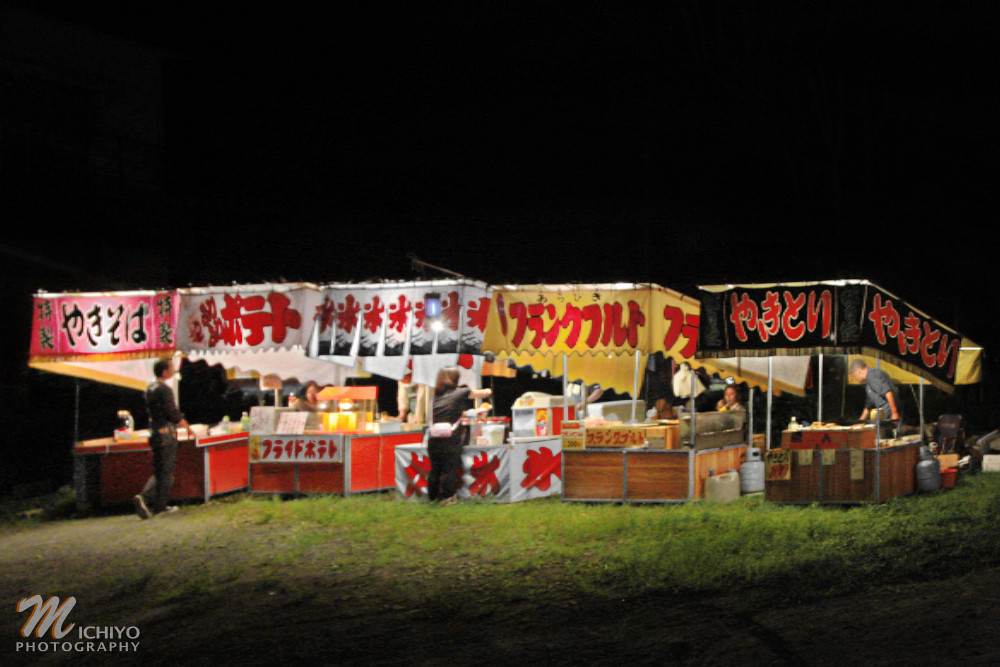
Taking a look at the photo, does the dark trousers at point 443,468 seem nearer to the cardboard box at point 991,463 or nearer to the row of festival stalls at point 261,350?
the row of festival stalls at point 261,350

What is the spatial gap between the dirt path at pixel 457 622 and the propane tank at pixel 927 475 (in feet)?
14.6

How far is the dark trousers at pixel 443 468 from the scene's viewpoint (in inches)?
446

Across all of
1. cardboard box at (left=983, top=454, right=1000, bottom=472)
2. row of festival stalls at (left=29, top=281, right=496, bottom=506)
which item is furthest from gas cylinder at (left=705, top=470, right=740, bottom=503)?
cardboard box at (left=983, top=454, right=1000, bottom=472)

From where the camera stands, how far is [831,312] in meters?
9.73

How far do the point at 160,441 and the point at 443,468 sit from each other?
12.9 ft

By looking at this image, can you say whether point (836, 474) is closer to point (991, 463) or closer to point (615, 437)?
point (615, 437)

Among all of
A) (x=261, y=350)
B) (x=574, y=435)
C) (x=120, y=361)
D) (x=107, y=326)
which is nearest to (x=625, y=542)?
(x=574, y=435)

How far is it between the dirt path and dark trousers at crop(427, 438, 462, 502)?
3.27 meters

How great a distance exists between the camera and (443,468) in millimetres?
11383

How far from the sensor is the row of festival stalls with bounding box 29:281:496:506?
11.1 metres

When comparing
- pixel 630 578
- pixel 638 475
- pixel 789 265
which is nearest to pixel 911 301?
pixel 789 265

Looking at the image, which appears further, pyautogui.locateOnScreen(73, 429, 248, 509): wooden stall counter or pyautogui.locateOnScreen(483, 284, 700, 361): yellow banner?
pyautogui.locateOnScreen(73, 429, 248, 509): wooden stall counter

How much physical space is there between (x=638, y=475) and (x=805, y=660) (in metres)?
5.92

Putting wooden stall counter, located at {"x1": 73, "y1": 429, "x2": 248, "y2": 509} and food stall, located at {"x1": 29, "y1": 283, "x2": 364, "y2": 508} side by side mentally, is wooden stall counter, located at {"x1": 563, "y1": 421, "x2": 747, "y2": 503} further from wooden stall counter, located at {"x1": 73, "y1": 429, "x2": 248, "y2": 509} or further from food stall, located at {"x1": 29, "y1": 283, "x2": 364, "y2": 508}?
wooden stall counter, located at {"x1": 73, "y1": 429, "x2": 248, "y2": 509}
